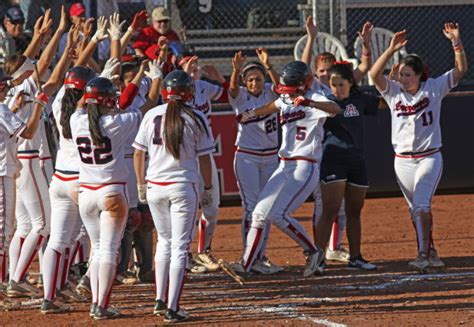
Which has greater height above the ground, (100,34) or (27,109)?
(100,34)

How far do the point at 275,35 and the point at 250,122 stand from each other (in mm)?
6628

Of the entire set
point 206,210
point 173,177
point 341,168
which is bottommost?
point 206,210

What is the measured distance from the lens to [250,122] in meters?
10.4

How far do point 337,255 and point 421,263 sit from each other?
1108mm

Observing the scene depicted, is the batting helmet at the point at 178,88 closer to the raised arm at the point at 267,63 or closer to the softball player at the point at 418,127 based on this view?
the raised arm at the point at 267,63

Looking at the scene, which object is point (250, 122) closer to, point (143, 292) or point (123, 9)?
point (143, 292)

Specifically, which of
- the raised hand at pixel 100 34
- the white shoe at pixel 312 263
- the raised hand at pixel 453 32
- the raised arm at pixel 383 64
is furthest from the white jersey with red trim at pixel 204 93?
the raised hand at pixel 453 32

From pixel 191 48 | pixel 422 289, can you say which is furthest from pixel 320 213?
pixel 191 48

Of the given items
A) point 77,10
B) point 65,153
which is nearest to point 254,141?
point 65,153

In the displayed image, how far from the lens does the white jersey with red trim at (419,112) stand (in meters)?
10.2

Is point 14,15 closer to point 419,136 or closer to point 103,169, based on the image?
point 419,136

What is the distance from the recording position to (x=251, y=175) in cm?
1038

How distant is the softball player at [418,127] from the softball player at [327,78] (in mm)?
232

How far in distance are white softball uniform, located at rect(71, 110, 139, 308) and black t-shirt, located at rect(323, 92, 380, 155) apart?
2768mm
